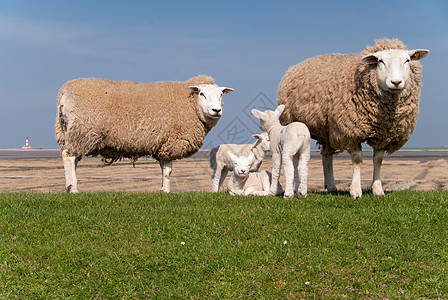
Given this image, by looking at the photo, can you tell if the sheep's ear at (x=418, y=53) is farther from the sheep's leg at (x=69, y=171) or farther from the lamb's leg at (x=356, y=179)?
the sheep's leg at (x=69, y=171)

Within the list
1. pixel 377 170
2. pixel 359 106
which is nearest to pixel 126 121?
pixel 359 106

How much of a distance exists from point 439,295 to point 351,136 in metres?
4.11

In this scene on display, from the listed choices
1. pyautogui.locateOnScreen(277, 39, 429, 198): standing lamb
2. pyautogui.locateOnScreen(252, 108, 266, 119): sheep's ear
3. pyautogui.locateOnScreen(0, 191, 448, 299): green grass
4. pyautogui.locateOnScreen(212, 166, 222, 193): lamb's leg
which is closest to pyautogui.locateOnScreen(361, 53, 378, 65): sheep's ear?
pyautogui.locateOnScreen(277, 39, 429, 198): standing lamb

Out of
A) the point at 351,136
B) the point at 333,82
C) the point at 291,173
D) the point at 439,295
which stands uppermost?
the point at 333,82

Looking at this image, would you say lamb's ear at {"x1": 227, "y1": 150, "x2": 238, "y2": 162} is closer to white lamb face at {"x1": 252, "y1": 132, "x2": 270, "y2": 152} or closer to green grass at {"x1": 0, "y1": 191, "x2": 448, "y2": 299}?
white lamb face at {"x1": 252, "y1": 132, "x2": 270, "y2": 152}

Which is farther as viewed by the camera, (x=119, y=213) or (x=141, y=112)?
(x=141, y=112)

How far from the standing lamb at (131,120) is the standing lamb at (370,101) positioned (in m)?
2.60

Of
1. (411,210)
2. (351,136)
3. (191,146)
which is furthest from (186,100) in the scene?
(411,210)

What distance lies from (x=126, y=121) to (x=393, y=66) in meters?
6.05

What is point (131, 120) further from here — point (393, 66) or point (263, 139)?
point (393, 66)

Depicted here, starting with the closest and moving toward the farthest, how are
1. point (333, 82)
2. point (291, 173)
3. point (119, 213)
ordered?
1. point (119, 213)
2. point (291, 173)
3. point (333, 82)

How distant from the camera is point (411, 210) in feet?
26.4

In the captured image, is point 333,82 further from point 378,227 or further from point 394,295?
point 394,295

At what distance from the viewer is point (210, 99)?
11297 millimetres
